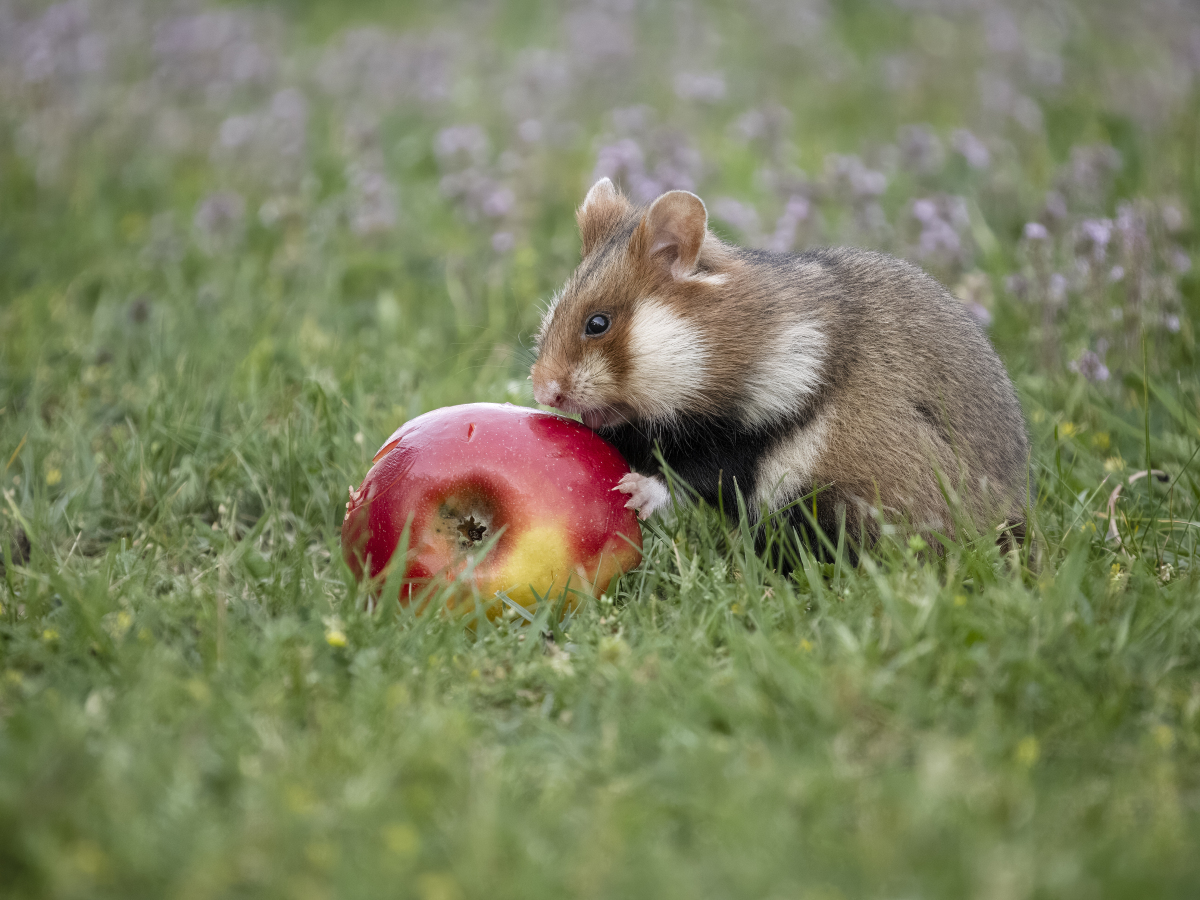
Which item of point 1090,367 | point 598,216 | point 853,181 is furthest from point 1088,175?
point 598,216

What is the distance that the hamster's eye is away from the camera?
311cm

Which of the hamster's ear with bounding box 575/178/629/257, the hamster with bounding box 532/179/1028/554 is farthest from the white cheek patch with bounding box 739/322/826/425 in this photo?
the hamster's ear with bounding box 575/178/629/257

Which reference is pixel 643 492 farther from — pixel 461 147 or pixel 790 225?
pixel 461 147

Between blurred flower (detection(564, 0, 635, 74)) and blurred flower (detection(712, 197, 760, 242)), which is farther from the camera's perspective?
blurred flower (detection(564, 0, 635, 74))

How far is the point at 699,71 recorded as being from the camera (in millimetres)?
8727

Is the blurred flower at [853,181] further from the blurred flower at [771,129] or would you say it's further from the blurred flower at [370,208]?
the blurred flower at [370,208]

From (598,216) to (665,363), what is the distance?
0.71 metres

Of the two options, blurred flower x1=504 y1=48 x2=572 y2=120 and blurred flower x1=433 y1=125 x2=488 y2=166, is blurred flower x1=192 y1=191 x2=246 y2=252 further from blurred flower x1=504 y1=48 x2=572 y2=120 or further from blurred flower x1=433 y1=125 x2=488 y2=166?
blurred flower x1=504 y1=48 x2=572 y2=120

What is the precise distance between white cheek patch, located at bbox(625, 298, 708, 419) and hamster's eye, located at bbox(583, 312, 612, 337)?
0.28ft

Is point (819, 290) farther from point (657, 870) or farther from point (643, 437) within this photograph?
point (657, 870)

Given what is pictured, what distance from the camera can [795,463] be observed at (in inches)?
120

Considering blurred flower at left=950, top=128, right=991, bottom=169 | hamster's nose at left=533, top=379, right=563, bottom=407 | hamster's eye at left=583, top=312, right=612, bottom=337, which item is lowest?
hamster's nose at left=533, top=379, right=563, bottom=407

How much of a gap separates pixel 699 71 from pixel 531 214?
3.25 meters

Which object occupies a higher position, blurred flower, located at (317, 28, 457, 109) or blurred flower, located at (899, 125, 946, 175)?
blurred flower, located at (317, 28, 457, 109)
